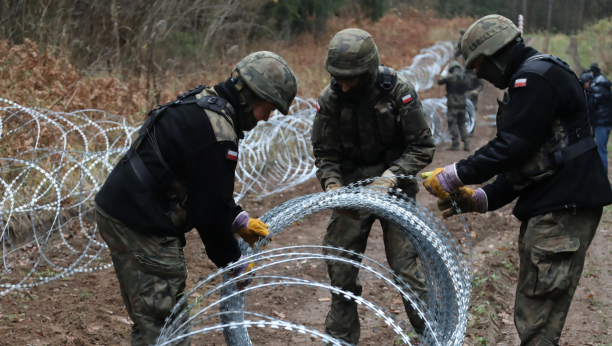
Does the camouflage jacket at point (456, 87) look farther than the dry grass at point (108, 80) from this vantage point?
Yes

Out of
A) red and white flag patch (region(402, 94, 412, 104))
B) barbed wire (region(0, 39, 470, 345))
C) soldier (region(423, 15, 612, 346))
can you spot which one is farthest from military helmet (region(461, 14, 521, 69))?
barbed wire (region(0, 39, 470, 345))

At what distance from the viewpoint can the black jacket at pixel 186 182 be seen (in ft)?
9.31

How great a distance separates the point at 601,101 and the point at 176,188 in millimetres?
9262

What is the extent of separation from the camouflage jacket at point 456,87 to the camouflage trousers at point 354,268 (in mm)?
9772

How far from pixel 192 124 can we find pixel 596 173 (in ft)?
7.39

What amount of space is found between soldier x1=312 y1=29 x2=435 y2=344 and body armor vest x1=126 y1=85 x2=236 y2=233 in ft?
3.51

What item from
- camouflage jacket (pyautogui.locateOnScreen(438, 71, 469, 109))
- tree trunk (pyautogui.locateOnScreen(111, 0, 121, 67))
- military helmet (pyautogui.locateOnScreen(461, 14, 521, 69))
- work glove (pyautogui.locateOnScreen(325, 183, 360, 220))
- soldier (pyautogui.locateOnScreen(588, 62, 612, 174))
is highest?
military helmet (pyautogui.locateOnScreen(461, 14, 521, 69))

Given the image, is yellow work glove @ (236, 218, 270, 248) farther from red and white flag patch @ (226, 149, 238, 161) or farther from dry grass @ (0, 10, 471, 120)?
dry grass @ (0, 10, 471, 120)

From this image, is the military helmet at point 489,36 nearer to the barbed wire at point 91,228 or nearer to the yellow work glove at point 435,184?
the yellow work glove at point 435,184

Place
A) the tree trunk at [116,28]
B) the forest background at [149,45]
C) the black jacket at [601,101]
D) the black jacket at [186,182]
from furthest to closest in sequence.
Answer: the tree trunk at [116,28] → the forest background at [149,45] → the black jacket at [601,101] → the black jacket at [186,182]

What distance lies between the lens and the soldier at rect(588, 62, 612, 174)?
9.85 m

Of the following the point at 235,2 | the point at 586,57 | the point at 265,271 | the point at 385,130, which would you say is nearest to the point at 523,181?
the point at 385,130

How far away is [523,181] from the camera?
3.29 meters

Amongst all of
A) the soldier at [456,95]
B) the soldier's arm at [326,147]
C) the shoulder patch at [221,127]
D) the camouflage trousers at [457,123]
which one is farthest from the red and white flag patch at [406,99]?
the camouflage trousers at [457,123]
